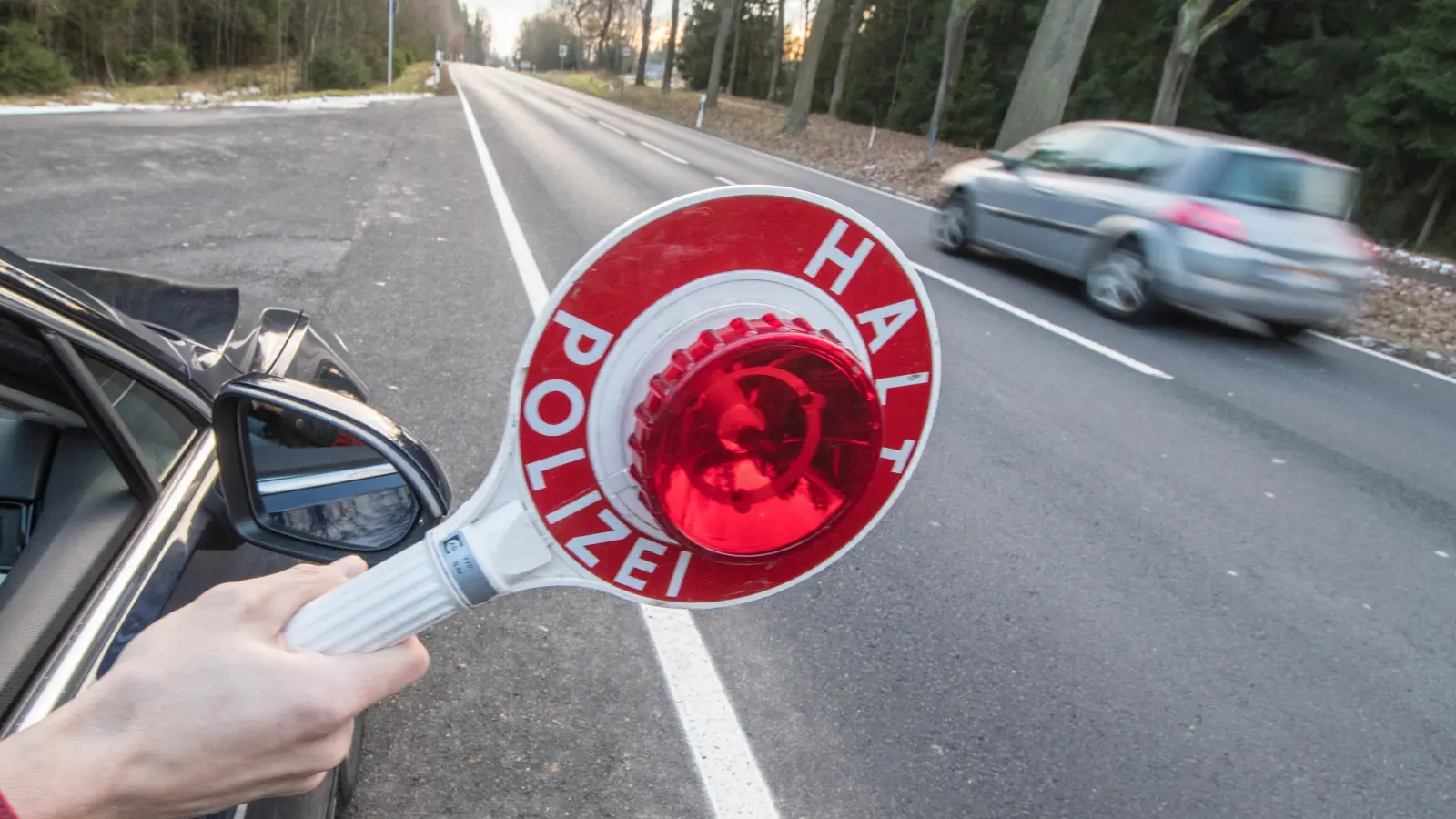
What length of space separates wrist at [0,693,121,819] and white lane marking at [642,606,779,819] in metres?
1.71

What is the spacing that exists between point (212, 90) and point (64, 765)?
30.9 meters

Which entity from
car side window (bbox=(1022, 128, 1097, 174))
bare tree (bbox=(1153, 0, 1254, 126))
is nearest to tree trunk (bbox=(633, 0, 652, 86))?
bare tree (bbox=(1153, 0, 1254, 126))

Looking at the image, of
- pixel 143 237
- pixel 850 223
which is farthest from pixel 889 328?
pixel 143 237

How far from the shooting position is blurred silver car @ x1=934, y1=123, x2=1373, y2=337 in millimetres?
7340

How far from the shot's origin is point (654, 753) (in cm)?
243

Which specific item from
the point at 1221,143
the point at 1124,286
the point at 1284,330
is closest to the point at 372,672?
the point at 1124,286

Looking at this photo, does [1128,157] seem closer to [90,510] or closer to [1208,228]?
[1208,228]

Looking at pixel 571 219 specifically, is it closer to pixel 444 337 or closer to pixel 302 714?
pixel 444 337

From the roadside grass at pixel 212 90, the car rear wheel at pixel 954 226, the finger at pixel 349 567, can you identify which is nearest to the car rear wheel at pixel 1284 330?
the car rear wheel at pixel 954 226

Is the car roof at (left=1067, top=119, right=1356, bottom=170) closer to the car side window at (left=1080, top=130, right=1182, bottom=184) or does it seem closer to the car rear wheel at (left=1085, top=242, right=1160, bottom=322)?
the car side window at (left=1080, top=130, right=1182, bottom=184)

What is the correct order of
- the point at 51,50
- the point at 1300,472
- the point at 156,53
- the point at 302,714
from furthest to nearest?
the point at 156,53 < the point at 51,50 < the point at 1300,472 < the point at 302,714

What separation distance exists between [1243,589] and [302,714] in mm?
3835

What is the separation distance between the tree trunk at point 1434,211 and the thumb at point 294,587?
27.3 meters

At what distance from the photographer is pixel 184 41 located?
100 feet
